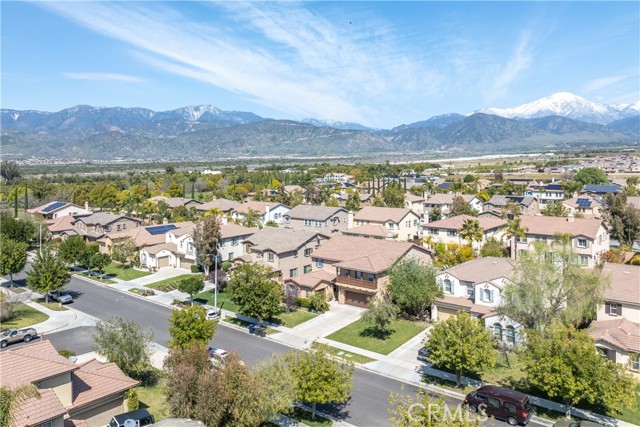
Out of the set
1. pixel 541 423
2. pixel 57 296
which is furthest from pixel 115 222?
pixel 541 423

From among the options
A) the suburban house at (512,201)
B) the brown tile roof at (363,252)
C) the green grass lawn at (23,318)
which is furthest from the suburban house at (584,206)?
the green grass lawn at (23,318)

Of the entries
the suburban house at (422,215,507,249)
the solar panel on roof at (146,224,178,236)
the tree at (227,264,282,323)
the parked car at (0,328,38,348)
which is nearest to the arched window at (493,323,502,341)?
the tree at (227,264,282,323)

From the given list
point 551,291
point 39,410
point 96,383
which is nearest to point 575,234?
point 551,291

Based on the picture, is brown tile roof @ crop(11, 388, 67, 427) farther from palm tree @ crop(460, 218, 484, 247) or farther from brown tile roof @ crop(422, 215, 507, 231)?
brown tile roof @ crop(422, 215, 507, 231)

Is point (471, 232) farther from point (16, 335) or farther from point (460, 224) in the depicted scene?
point (16, 335)

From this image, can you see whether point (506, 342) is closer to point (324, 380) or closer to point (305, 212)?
point (324, 380)
